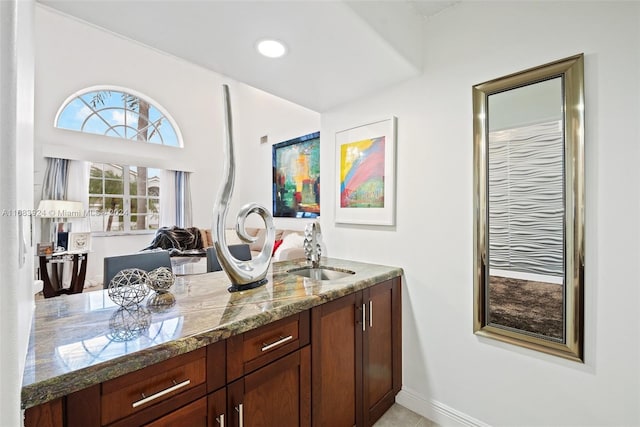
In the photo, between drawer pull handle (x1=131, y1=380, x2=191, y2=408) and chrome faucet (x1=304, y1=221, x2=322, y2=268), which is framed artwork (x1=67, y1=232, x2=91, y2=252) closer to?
chrome faucet (x1=304, y1=221, x2=322, y2=268)

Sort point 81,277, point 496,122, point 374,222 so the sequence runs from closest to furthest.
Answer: point 496,122, point 374,222, point 81,277

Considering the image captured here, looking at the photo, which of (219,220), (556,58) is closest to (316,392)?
(219,220)

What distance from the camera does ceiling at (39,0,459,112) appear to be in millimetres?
1235

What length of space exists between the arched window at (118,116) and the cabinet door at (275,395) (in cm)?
547

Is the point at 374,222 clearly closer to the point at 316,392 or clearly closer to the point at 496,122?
the point at 496,122

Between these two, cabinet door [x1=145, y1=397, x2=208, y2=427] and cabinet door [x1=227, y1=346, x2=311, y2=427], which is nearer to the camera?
cabinet door [x1=145, y1=397, x2=208, y2=427]

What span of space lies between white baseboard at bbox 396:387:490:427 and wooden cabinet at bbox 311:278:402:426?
0.07m

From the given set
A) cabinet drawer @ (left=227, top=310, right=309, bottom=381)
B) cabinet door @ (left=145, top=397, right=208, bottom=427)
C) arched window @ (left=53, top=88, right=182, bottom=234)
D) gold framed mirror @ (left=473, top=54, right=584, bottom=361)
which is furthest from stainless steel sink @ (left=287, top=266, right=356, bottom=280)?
arched window @ (left=53, top=88, right=182, bottom=234)

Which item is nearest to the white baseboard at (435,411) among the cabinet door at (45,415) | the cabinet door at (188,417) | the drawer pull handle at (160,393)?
the cabinet door at (188,417)

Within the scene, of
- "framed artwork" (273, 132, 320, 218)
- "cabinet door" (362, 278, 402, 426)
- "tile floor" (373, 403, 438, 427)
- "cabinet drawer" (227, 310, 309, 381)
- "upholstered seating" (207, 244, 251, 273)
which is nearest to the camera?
"cabinet drawer" (227, 310, 309, 381)

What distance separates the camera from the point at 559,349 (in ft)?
4.50

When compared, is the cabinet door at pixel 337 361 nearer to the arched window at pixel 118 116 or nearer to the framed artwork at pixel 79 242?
the framed artwork at pixel 79 242

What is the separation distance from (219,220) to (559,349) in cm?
172

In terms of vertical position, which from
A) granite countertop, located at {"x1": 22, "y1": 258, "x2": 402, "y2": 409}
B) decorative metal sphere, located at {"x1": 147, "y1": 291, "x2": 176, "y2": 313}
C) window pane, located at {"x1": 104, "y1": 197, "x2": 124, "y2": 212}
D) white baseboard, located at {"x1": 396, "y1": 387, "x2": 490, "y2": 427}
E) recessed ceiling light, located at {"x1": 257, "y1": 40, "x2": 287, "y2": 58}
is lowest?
white baseboard, located at {"x1": 396, "y1": 387, "x2": 490, "y2": 427}
